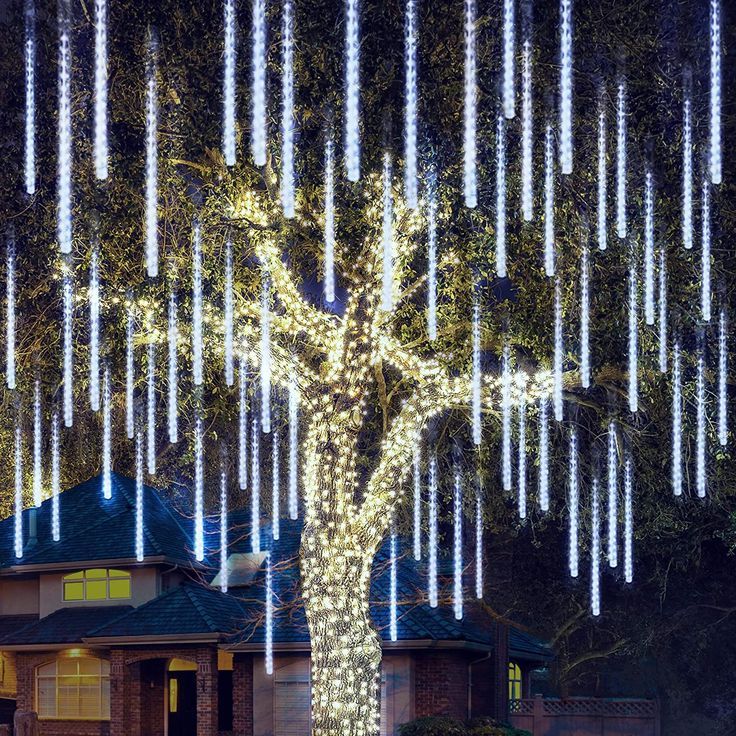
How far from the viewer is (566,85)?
14906 millimetres

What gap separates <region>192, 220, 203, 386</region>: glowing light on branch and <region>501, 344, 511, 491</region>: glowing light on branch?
4.18m

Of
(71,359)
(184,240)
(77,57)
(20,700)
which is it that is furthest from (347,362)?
(20,700)

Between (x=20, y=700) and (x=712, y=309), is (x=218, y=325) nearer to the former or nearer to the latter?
(x=712, y=309)

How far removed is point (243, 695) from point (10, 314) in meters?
12.6

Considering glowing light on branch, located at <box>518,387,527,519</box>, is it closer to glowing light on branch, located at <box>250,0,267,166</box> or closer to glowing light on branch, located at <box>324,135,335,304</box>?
glowing light on branch, located at <box>324,135,335,304</box>

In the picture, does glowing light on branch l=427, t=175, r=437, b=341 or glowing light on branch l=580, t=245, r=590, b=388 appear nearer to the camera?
glowing light on branch l=580, t=245, r=590, b=388

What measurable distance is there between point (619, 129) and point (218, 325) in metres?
5.91

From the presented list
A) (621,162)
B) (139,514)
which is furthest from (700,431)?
(139,514)

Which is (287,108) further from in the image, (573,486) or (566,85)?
(573,486)

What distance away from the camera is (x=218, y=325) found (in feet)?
56.4

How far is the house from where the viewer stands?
86.2ft

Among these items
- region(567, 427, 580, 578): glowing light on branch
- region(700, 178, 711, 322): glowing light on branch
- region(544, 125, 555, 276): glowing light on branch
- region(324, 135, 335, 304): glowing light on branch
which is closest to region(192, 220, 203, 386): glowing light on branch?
region(324, 135, 335, 304): glowing light on branch

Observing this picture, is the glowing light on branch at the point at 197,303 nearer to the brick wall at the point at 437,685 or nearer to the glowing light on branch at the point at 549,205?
the glowing light on branch at the point at 549,205

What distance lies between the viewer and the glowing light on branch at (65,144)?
15.8 m
